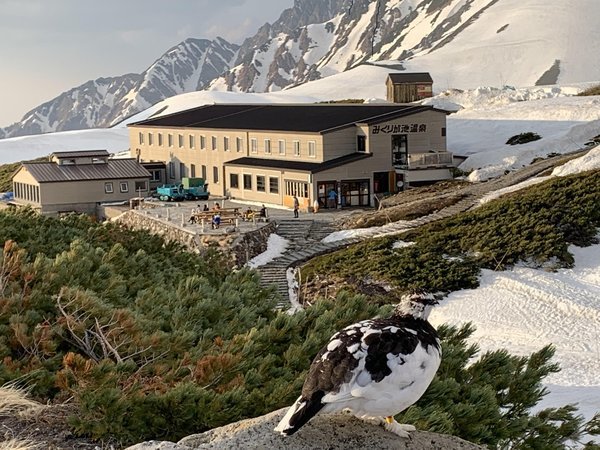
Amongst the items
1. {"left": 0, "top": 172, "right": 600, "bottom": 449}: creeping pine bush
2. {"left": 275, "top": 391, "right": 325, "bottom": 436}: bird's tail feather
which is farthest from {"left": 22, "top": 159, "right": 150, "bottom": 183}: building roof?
{"left": 275, "top": 391, "right": 325, "bottom": 436}: bird's tail feather

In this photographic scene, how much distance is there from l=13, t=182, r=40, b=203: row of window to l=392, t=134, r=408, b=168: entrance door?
22592 millimetres

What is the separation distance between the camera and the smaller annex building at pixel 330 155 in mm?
46531

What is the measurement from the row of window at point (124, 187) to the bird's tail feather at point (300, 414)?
50384mm

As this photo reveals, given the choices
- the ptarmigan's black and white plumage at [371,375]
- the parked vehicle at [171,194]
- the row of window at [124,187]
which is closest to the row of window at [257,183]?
the parked vehicle at [171,194]

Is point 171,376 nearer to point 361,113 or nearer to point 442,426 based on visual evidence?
point 442,426

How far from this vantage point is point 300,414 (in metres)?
5.31

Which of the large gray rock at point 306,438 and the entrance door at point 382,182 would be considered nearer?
the large gray rock at point 306,438

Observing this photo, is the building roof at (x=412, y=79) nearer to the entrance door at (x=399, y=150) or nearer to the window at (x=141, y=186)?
the entrance door at (x=399, y=150)

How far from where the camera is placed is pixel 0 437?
22.4 ft

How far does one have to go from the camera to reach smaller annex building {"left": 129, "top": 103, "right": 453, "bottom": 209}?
153 ft

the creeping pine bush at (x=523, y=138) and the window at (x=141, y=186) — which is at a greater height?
the creeping pine bush at (x=523, y=138)

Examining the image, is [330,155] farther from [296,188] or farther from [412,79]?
[412,79]

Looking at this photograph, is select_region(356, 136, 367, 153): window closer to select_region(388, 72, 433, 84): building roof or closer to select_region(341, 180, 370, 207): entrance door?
select_region(341, 180, 370, 207): entrance door

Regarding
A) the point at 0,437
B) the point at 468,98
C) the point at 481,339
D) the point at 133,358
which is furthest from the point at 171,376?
the point at 468,98
